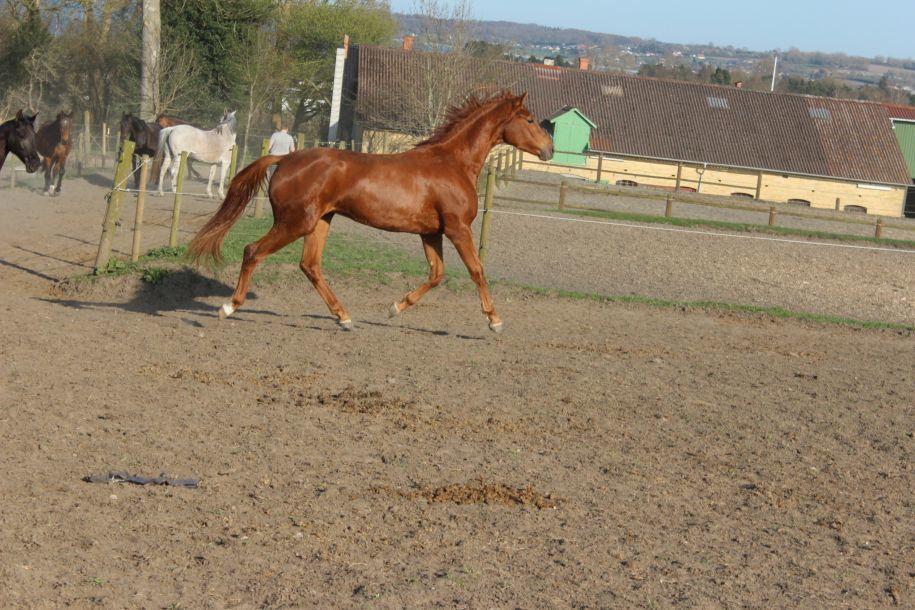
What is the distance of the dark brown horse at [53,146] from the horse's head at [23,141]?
8.23m

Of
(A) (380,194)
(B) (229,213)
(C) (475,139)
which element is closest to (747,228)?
(C) (475,139)

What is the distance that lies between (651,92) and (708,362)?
40.6 m

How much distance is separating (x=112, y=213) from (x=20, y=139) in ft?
5.46

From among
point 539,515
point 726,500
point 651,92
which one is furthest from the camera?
point 651,92

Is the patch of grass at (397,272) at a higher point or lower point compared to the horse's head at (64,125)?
lower

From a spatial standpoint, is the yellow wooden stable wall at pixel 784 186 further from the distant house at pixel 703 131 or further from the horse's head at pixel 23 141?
the horse's head at pixel 23 141

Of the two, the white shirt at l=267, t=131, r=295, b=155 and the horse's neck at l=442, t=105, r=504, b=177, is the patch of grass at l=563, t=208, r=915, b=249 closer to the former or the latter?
the white shirt at l=267, t=131, r=295, b=155

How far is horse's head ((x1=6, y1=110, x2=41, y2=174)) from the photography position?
12.1 meters

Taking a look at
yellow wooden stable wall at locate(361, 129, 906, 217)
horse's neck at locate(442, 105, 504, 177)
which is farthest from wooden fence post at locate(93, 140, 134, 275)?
yellow wooden stable wall at locate(361, 129, 906, 217)

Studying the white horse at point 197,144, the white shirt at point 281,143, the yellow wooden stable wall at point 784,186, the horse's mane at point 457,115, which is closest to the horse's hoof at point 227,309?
the horse's mane at point 457,115

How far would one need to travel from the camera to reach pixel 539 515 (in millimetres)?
5031

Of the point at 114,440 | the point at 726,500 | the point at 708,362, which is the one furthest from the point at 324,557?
the point at 708,362

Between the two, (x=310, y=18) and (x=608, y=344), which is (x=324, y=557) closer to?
(x=608, y=344)

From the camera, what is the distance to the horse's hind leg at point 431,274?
380 inches
